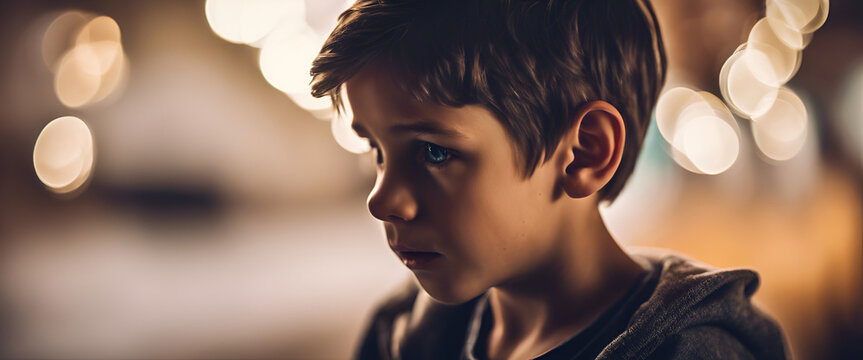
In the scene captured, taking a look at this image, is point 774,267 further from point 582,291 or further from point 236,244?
point 236,244

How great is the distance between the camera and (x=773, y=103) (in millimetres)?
993

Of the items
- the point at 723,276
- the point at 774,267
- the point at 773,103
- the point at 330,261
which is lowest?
the point at 774,267

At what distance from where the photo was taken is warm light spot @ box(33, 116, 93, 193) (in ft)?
3.42

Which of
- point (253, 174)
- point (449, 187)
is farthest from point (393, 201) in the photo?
point (253, 174)

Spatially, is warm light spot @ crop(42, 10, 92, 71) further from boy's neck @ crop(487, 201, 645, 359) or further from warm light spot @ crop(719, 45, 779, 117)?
warm light spot @ crop(719, 45, 779, 117)

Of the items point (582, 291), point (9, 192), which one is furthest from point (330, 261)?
point (582, 291)

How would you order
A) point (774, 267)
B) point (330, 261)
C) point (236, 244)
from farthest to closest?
point (330, 261), point (236, 244), point (774, 267)

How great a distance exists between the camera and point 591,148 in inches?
14.9

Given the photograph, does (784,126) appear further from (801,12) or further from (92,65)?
(92,65)

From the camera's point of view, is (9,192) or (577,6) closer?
(577,6)

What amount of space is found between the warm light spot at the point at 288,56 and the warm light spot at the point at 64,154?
0.57m

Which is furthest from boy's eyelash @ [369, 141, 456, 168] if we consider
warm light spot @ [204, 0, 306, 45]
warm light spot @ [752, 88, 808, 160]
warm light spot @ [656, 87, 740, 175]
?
warm light spot @ [752, 88, 808, 160]

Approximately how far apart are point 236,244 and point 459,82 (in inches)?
49.9

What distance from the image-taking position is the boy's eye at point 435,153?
359 mm
